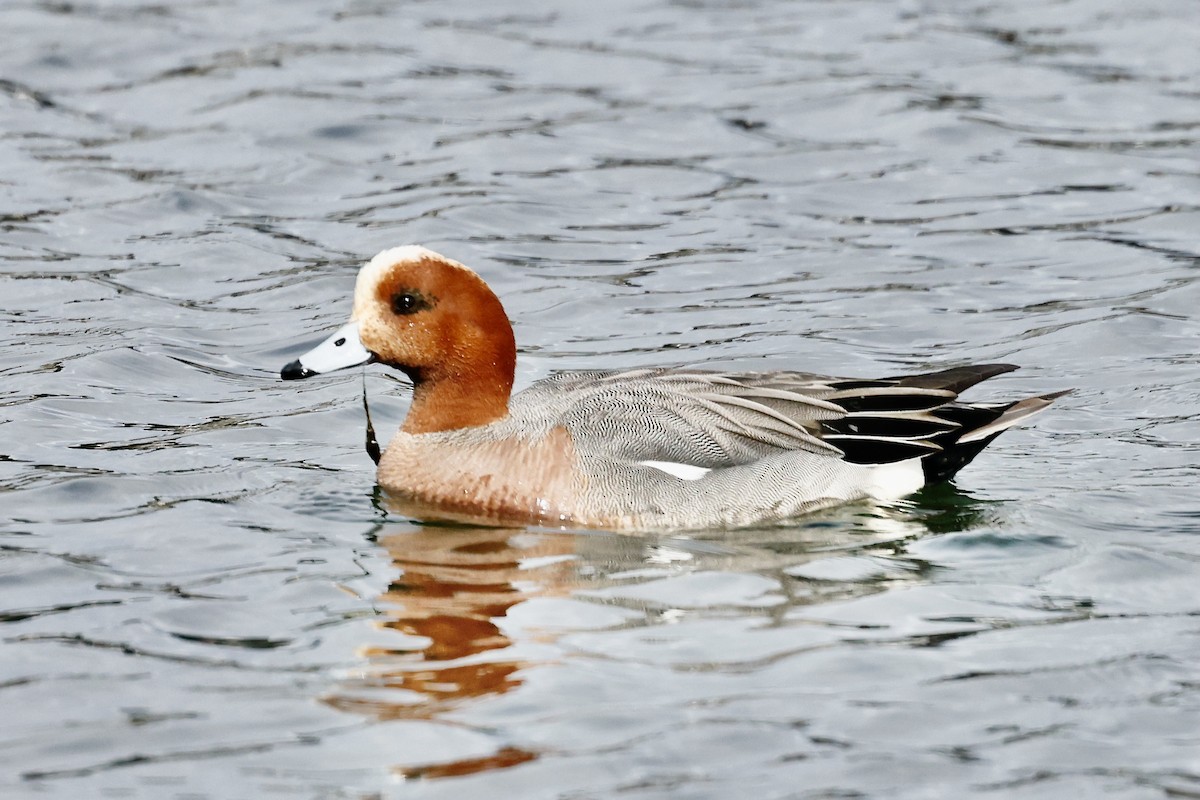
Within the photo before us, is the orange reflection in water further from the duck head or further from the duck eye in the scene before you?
the duck eye

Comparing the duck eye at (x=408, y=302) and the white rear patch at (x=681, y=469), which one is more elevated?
the duck eye at (x=408, y=302)

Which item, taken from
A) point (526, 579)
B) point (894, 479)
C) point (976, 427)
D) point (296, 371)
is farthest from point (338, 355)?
point (976, 427)

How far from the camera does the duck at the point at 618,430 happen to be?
7.36 m

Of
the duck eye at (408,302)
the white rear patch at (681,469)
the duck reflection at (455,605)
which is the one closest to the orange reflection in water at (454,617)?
the duck reflection at (455,605)

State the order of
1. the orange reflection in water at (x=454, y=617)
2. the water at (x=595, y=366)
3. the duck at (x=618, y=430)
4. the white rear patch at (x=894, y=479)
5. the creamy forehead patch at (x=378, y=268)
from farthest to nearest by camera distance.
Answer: the white rear patch at (x=894, y=479)
the creamy forehead patch at (x=378, y=268)
the duck at (x=618, y=430)
the orange reflection in water at (x=454, y=617)
the water at (x=595, y=366)

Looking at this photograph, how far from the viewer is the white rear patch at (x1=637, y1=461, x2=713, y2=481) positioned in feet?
24.2

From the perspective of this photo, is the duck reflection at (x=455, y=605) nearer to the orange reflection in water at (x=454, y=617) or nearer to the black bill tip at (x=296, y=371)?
the orange reflection in water at (x=454, y=617)

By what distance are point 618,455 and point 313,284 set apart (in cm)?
391

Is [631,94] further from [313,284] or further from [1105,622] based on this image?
[1105,622]

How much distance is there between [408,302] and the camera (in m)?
7.53

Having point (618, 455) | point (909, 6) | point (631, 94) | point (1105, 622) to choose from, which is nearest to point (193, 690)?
point (618, 455)

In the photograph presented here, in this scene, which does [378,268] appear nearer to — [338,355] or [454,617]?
[338,355]

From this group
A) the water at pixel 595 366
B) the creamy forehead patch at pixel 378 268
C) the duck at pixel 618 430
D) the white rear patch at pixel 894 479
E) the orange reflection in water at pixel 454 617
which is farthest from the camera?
the white rear patch at pixel 894 479

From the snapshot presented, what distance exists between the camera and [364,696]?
5.69 m
